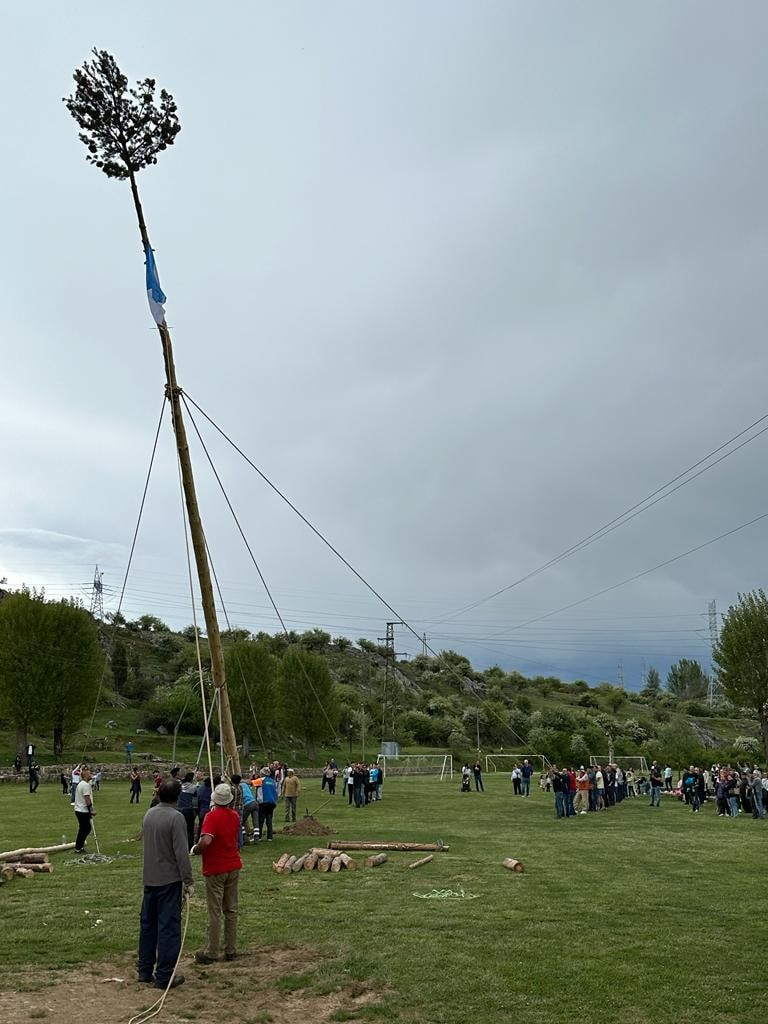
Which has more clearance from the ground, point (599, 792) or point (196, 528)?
point (196, 528)

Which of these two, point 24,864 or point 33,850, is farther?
point 33,850

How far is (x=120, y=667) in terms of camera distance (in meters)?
82.4

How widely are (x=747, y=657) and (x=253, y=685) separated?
36.9 meters

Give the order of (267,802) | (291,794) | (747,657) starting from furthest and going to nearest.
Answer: (747,657) → (291,794) → (267,802)

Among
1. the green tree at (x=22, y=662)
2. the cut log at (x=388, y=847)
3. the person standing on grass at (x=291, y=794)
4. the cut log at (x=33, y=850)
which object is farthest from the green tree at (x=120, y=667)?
the cut log at (x=388, y=847)

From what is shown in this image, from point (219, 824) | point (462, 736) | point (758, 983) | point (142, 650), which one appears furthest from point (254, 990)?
point (142, 650)

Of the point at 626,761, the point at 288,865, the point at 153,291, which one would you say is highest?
the point at 153,291

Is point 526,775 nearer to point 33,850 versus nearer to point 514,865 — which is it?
point 514,865

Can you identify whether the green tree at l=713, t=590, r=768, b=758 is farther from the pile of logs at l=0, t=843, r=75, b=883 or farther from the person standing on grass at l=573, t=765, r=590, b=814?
the pile of logs at l=0, t=843, r=75, b=883

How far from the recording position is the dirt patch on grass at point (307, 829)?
842 inches

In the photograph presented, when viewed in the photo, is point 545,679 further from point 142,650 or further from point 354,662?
point 142,650

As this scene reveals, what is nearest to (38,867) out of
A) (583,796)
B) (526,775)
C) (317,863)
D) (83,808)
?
(83,808)

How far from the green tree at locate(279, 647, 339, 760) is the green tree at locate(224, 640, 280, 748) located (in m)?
0.95

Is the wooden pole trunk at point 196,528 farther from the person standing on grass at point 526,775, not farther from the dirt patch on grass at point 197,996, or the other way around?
the person standing on grass at point 526,775
